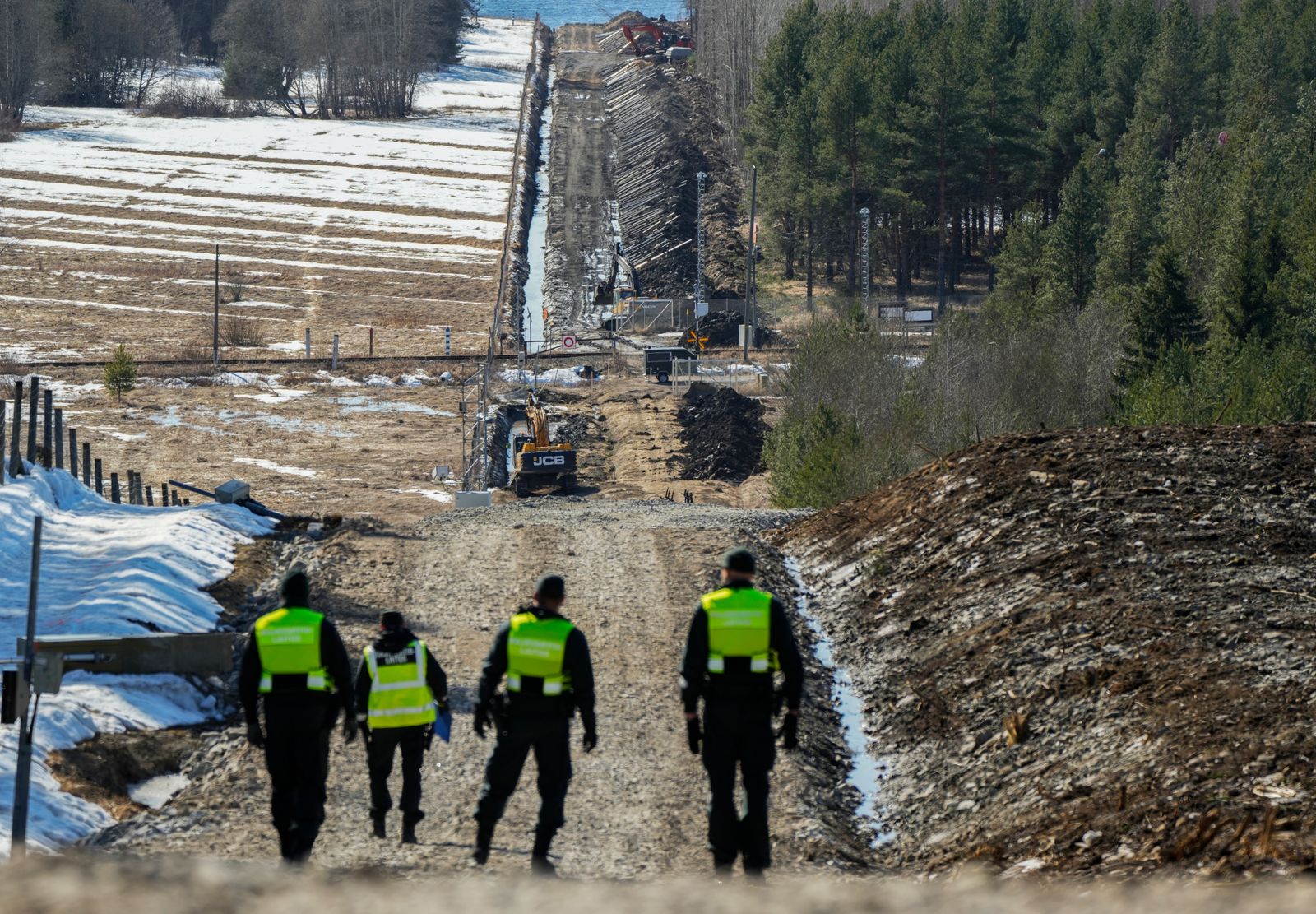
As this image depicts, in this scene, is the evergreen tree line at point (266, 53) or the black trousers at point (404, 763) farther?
the evergreen tree line at point (266, 53)

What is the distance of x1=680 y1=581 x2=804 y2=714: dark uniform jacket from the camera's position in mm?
9477

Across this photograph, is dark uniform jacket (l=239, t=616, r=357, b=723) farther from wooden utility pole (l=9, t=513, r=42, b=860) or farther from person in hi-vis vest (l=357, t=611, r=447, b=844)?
wooden utility pole (l=9, t=513, r=42, b=860)

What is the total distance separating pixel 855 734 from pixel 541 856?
6.02m

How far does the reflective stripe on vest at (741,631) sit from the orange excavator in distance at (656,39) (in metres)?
126

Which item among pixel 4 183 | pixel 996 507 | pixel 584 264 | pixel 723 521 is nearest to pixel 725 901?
pixel 996 507

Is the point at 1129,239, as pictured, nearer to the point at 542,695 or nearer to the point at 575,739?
the point at 575,739

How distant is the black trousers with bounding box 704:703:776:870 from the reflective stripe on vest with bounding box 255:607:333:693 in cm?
250

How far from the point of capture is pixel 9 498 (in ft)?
72.8

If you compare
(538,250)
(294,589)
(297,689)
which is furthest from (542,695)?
(538,250)

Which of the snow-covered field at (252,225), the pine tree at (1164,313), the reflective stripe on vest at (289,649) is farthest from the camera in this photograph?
the snow-covered field at (252,225)

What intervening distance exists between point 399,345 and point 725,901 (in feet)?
188

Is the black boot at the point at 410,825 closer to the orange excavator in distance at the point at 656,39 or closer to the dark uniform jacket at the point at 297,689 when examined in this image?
the dark uniform jacket at the point at 297,689

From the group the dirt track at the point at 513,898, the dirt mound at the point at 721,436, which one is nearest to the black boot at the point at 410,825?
the dirt track at the point at 513,898

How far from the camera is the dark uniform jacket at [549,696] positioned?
9.59 meters
